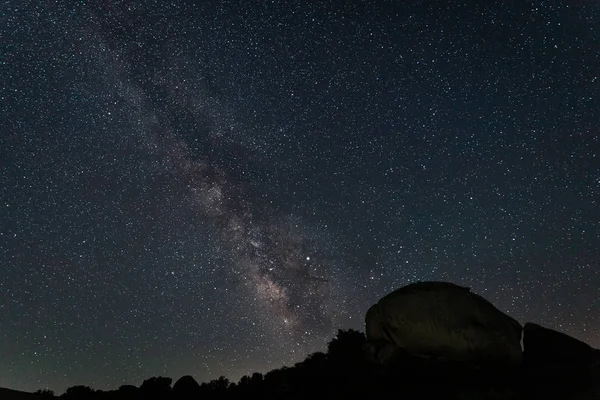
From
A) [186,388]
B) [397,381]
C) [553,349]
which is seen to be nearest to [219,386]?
[186,388]

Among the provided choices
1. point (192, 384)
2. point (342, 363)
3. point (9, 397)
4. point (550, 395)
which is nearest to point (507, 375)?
point (550, 395)

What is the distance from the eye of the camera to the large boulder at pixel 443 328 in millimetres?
19359

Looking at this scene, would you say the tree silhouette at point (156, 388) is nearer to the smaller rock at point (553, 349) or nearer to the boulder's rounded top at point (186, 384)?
the boulder's rounded top at point (186, 384)

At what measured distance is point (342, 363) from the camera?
22344 millimetres

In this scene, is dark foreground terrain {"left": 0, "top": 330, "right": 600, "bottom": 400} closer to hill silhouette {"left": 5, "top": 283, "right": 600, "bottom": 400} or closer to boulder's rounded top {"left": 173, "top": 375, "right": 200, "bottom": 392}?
hill silhouette {"left": 5, "top": 283, "right": 600, "bottom": 400}

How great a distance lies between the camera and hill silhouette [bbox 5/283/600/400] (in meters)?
16.9

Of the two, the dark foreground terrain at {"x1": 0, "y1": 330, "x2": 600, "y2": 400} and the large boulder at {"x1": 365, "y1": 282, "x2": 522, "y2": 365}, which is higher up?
the large boulder at {"x1": 365, "y1": 282, "x2": 522, "y2": 365}

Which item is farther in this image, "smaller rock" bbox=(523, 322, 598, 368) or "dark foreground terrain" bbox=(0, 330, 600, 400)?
"smaller rock" bbox=(523, 322, 598, 368)

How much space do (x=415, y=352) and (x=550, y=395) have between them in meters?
5.39

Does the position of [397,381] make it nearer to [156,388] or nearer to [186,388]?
[186,388]

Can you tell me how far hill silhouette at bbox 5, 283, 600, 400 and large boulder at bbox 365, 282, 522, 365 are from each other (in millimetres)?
41

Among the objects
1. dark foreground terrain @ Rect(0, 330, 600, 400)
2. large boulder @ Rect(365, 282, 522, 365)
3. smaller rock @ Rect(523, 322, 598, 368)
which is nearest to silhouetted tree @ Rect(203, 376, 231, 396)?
dark foreground terrain @ Rect(0, 330, 600, 400)

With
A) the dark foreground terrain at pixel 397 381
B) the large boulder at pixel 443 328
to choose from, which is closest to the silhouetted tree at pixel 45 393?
the dark foreground terrain at pixel 397 381

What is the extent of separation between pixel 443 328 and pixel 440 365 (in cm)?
166
